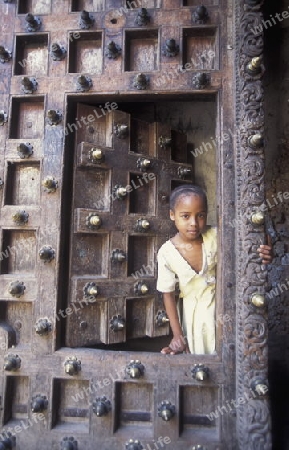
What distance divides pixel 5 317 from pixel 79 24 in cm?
198

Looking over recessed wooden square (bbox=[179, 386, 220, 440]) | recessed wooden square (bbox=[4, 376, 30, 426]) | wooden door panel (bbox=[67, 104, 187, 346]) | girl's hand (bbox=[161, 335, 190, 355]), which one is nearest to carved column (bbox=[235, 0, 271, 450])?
recessed wooden square (bbox=[179, 386, 220, 440])

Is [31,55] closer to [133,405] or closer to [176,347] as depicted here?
[176,347]

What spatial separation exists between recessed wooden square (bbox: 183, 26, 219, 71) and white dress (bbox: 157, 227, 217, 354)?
1120mm

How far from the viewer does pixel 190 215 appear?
8.04 feet

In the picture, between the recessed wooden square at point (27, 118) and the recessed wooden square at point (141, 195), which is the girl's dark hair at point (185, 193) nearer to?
the recessed wooden square at point (141, 195)

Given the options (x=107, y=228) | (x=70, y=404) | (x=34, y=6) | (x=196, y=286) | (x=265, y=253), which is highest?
(x=34, y=6)

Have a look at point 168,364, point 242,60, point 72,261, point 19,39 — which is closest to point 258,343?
point 168,364

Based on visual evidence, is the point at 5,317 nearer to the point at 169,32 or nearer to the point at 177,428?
the point at 177,428

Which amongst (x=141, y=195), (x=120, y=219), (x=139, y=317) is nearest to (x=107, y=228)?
(x=120, y=219)

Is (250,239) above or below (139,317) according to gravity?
above

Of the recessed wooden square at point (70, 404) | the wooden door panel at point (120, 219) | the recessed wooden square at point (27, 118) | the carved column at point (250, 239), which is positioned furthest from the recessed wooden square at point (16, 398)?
the recessed wooden square at point (27, 118)

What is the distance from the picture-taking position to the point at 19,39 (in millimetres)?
2535

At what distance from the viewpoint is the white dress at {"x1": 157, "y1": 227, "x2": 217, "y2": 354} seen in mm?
2496

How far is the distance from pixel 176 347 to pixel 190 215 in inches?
33.6
